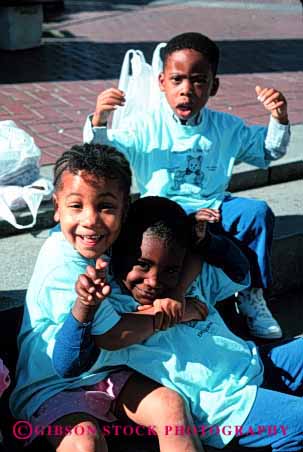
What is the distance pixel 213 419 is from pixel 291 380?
0.41 metres

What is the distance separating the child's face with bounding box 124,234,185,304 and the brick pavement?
6.67 ft

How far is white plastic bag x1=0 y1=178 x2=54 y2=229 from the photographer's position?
3.47 meters

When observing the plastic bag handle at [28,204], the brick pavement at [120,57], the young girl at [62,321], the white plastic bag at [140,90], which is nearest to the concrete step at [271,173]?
the white plastic bag at [140,90]

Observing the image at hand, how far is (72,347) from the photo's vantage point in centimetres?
211

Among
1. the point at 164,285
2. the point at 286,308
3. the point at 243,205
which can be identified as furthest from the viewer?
the point at 286,308

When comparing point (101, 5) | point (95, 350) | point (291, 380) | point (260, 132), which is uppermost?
point (260, 132)

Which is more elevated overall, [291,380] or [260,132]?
[260,132]

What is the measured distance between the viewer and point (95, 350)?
7.35 ft

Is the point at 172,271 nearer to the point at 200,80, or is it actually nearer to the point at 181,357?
the point at 181,357

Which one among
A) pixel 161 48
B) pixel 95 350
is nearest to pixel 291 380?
pixel 95 350

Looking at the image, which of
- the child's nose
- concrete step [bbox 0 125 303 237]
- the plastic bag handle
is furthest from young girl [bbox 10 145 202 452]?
concrete step [bbox 0 125 303 237]

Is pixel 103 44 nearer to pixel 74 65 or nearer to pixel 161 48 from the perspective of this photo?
pixel 74 65

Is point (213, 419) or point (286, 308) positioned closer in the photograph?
point (213, 419)

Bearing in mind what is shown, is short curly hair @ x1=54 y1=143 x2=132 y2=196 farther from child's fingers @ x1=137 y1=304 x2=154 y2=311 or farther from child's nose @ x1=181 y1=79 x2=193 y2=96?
child's nose @ x1=181 y1=79 x2=193 y2=96
